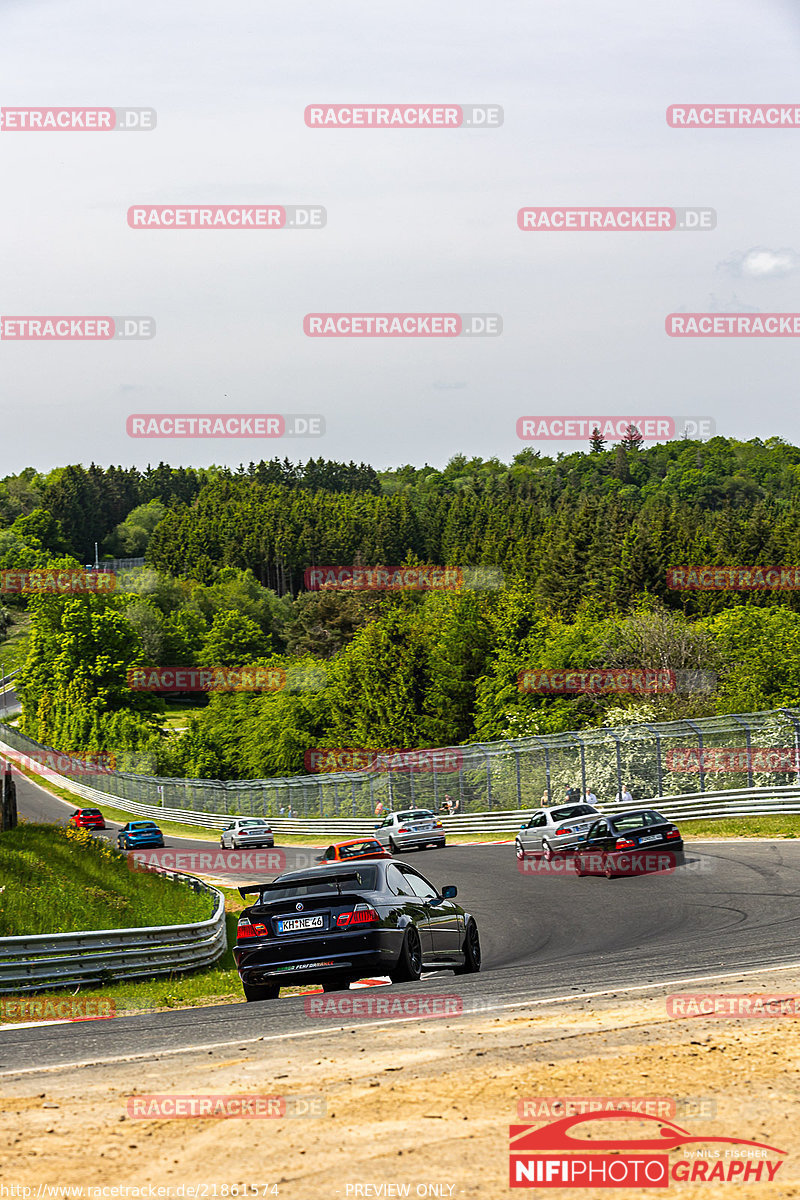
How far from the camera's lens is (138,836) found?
50938 millimetres

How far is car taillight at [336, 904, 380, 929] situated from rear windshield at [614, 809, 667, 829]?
502 inches

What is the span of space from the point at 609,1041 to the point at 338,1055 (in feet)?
5.72

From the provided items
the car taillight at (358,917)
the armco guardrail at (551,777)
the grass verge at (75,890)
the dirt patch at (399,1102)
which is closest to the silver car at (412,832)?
the armco guardrail at (551,777)

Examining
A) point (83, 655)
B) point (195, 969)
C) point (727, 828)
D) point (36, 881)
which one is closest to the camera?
point (195, 969)

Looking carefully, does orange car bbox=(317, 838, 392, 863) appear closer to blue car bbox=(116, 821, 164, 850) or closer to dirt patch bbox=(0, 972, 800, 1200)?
blue car bbox=(116, 821, 164, 850)

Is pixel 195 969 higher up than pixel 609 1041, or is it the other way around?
pixel 609 1041

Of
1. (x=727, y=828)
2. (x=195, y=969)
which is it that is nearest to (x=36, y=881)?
(x=195, y=969)

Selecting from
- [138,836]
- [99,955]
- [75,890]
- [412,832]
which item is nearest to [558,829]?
[412,832]

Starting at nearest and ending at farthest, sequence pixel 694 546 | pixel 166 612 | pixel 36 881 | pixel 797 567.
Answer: pixel 36 881 < pixel 797 567 < pixel 694 546 < pixel 166 612

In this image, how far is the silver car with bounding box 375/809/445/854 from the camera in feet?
125

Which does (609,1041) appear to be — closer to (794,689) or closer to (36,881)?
(36,881)

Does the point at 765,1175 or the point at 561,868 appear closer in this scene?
the point at 765,1175

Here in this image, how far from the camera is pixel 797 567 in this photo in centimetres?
9938

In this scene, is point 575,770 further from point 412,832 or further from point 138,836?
point 138,836
